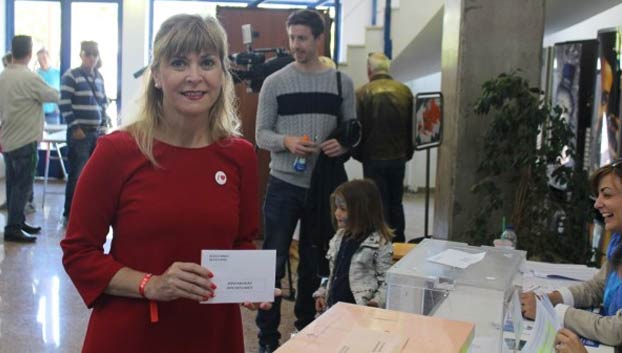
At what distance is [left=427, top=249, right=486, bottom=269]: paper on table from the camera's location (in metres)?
1.72

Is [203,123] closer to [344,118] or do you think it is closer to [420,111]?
[344,118]

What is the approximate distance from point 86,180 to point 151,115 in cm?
21

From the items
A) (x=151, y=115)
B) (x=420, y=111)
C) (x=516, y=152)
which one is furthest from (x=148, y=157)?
(x=420, y=111)

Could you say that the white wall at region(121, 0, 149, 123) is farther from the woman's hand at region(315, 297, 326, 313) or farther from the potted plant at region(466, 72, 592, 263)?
the woman's hand at region(315, 297, 326, 313)

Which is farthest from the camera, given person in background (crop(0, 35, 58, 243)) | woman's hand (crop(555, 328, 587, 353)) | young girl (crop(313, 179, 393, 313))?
person in background (crop(0, 35, 58, 243))

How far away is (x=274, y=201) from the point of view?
10.7 feet

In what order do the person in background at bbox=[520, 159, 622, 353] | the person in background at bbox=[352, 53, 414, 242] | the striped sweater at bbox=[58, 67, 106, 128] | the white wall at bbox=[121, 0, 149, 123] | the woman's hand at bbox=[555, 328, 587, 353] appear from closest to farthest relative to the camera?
the woman's hand at bbox=[555, 328, 587, 353] < the person in background at bbox=[520, 159, 622, 353] < the person in background at bbox=[352, 53, 414, 242] < the striped sweater at bbox=[58, 67, 106, 128] < the white wall at bbox=[121, 0, 149, 123]

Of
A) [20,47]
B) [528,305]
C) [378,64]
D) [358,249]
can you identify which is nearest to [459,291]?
[528,305]

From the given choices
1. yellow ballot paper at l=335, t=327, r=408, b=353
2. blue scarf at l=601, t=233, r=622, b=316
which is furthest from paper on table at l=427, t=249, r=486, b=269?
yellow ballot paper at l=335, t=327, r=408, b=353

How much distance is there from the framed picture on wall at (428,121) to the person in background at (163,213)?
107 inches

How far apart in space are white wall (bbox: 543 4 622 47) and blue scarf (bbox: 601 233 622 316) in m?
3.75

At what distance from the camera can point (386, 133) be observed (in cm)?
498

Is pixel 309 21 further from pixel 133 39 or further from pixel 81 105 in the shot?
pixel 133 39

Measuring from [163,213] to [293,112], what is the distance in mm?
1858
